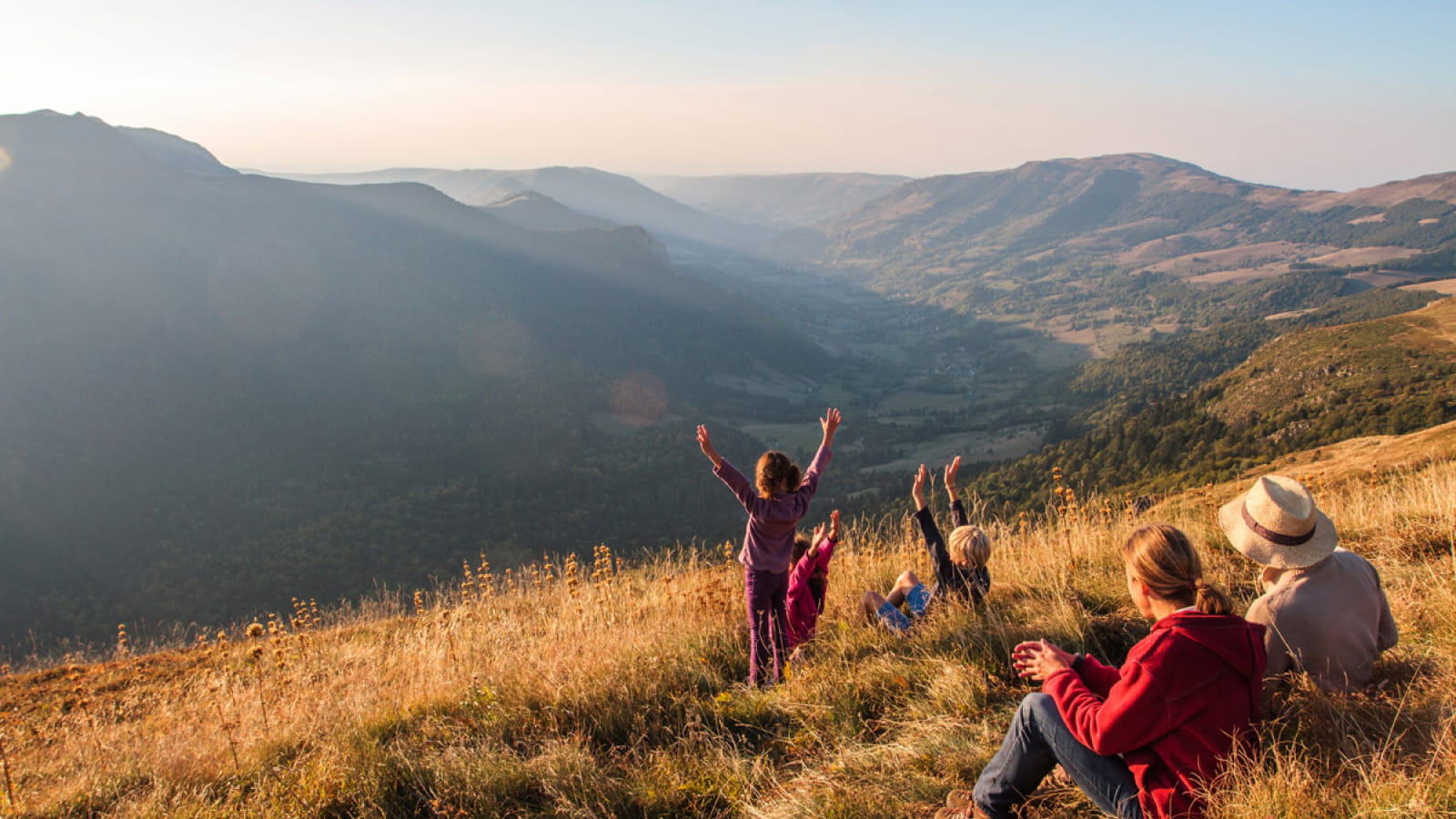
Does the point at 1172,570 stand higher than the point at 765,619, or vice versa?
the point at 1172,570

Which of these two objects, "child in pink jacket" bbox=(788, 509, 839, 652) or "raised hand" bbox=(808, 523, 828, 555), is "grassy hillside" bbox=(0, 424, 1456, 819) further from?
"raised hand" bbox=(808, 523, 828, 555)

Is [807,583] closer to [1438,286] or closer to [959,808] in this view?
[959,808]

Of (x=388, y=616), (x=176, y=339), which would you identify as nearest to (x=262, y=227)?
(x=176, y=339)

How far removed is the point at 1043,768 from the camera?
3.02 metres

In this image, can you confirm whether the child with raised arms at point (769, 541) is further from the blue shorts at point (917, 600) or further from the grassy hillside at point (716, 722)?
the blue shorts at point (917, 600)

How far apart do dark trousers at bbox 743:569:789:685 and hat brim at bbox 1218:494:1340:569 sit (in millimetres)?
2761

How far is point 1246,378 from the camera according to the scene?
69125mm

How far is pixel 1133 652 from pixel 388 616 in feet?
35.9

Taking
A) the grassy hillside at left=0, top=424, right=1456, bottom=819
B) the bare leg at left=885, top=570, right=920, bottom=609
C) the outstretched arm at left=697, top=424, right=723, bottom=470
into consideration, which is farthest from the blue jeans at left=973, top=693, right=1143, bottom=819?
the bare leg at left=885, top=570, right=920, bottom=609

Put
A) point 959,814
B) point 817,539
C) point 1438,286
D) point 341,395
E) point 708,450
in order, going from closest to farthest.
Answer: point 959,814
point 708,450
point 817,539
point 341,395
point 1438,286

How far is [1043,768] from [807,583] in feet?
9.09

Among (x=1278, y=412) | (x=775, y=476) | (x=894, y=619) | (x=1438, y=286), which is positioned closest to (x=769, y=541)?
(x=775, y=476)

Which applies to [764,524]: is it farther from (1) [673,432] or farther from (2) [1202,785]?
(1) [673,432]

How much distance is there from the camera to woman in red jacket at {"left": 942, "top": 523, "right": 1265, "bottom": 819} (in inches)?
107
